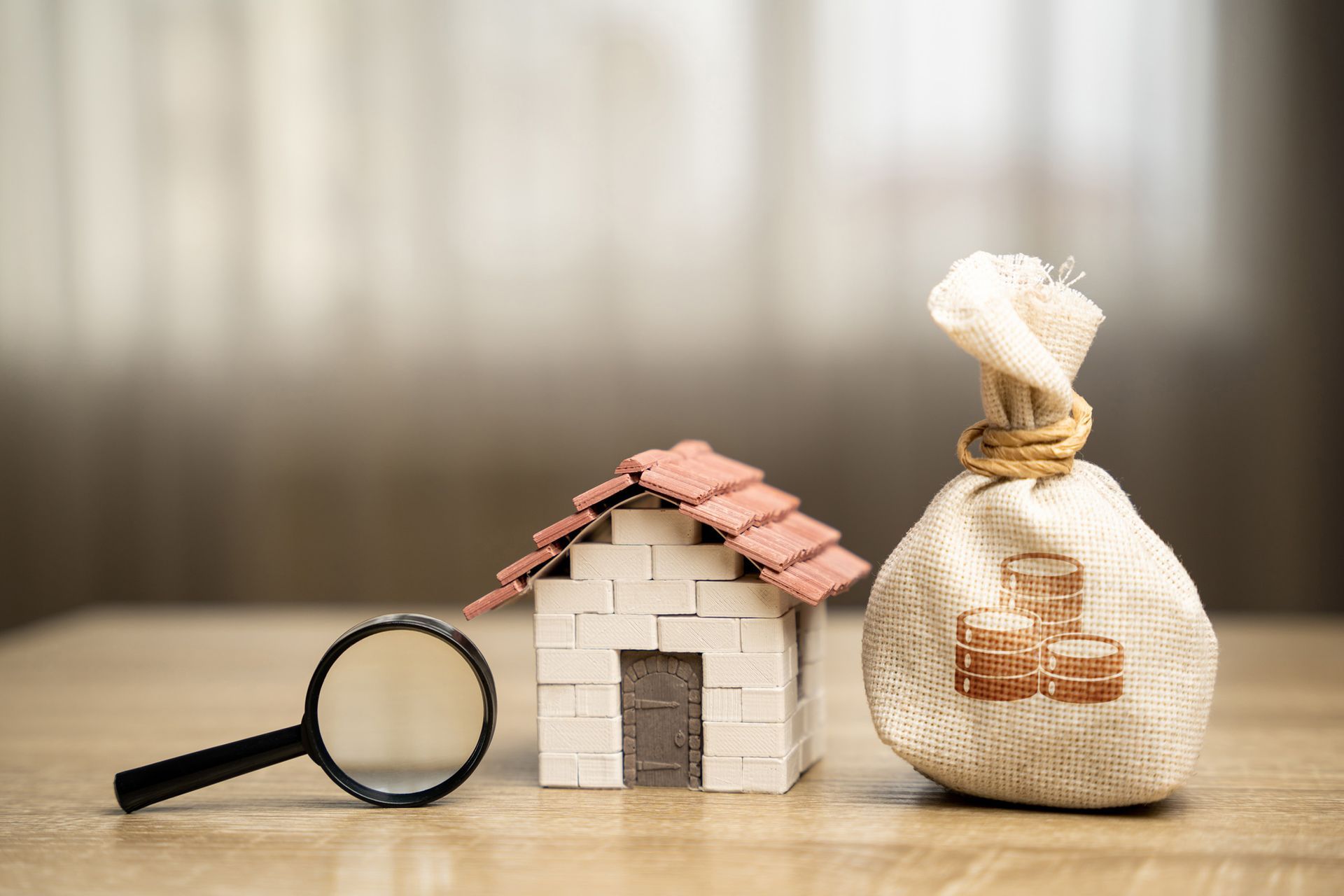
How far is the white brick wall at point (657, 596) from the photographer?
845mm

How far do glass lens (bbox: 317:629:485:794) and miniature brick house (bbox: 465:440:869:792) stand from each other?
0.05 metres

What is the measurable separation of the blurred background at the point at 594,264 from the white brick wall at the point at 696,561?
59.9 inches

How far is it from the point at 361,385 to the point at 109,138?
29.5 inches

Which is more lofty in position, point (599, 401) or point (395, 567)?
point (599, 401)

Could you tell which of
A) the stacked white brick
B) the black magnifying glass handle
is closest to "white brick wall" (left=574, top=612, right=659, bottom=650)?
the stacked white brick

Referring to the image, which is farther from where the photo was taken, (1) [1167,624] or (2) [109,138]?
(2) [109,138]

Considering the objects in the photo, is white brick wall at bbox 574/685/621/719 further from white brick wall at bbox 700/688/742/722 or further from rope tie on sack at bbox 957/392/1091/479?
rope tie on sack at bbox 957/392/1091/479

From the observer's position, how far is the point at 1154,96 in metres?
2.22

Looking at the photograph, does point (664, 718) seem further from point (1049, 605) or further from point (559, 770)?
point (1049, 605)

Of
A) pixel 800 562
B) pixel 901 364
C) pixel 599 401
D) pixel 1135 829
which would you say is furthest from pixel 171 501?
pixel 1135 829

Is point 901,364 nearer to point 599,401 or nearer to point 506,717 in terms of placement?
point 599,401

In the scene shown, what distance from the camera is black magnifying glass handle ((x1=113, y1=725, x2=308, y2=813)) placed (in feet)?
2.72

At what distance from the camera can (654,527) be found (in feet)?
2.79

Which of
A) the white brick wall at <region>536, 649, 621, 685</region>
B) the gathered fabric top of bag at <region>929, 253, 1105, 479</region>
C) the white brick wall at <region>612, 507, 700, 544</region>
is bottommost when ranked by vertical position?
the white brick wall at <region>536, 649, 621, 685</region>
